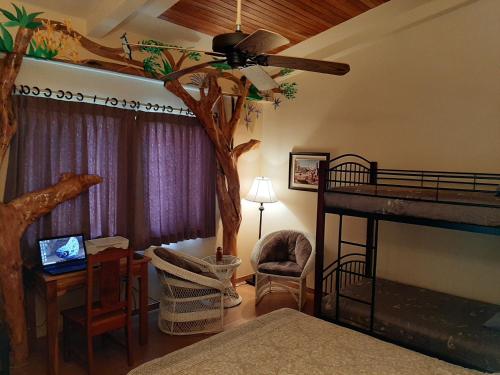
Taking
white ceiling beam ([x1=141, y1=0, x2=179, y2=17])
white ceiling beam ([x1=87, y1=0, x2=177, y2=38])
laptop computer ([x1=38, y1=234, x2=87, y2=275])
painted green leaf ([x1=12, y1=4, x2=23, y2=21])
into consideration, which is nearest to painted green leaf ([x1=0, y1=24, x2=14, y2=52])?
painted green leaf ([x1=12, y1=4, x2=23, y2=21])

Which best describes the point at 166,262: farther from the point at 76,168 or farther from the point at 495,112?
the point at 495,112

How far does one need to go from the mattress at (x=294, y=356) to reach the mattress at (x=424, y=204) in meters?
0.95

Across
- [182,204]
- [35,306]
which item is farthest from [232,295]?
[35,306]

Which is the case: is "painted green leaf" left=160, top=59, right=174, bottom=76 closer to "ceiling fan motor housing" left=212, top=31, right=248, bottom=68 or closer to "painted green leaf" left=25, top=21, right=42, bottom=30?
"painted green leaf" left=25, top=21, right=42, bottom=30

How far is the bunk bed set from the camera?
2.42 metres

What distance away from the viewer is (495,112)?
306cm

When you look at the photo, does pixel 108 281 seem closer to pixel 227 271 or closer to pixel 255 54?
pixel 227 271

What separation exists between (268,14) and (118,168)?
1966 millimetres

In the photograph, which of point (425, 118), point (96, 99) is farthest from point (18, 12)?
point (425, 118)

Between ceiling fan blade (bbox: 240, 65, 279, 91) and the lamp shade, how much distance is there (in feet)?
7.43

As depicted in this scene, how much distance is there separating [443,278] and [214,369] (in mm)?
2550

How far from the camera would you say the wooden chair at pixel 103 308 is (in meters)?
2.59

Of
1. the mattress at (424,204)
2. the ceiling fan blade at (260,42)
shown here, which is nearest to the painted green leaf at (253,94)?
the mattress at (424,204)

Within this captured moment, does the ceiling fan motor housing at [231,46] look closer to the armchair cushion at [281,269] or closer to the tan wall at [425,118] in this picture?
the tan wall at [425,118]
